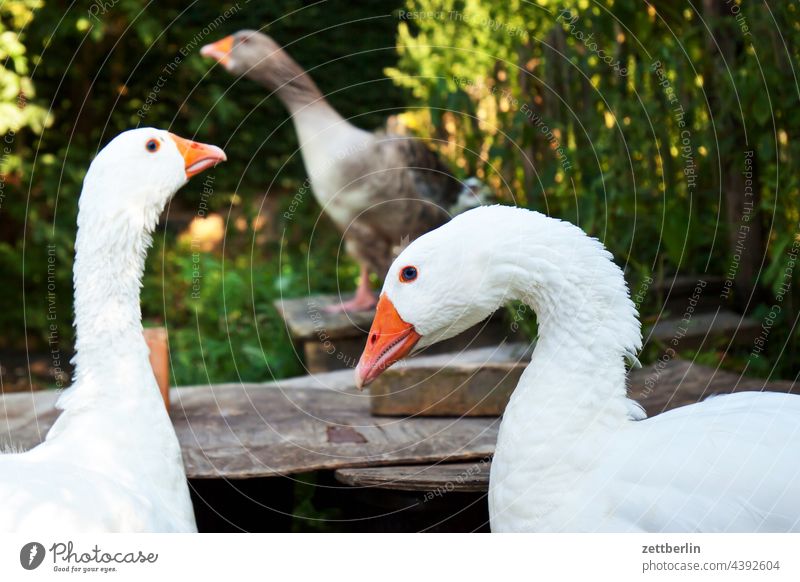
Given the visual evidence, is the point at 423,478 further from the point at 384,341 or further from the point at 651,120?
the point at 651,120

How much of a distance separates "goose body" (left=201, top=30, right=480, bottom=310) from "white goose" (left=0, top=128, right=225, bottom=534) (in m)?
1.75

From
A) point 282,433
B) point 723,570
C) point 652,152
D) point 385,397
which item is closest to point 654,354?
point 652,152

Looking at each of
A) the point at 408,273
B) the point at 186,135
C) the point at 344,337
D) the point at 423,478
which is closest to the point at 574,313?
the point at 408,273

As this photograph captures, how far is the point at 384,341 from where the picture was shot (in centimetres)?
187

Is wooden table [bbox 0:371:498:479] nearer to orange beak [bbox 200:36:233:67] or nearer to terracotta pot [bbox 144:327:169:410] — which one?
terracotta pot [bbox 144:327:169:410]

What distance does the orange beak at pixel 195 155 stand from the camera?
2.18m

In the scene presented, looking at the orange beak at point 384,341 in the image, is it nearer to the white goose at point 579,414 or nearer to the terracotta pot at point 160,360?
the white goose at point 579,414

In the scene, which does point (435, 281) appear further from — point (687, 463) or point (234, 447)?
point (234, 447)

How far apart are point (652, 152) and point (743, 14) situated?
0.60 metres

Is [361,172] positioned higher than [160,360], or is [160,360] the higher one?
[361,172]

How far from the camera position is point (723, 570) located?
177 centimetres

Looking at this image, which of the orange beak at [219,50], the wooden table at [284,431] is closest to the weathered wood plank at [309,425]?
the wooden table at [284,431]

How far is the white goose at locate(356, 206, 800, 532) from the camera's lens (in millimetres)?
1686

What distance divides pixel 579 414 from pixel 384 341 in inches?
15.4
